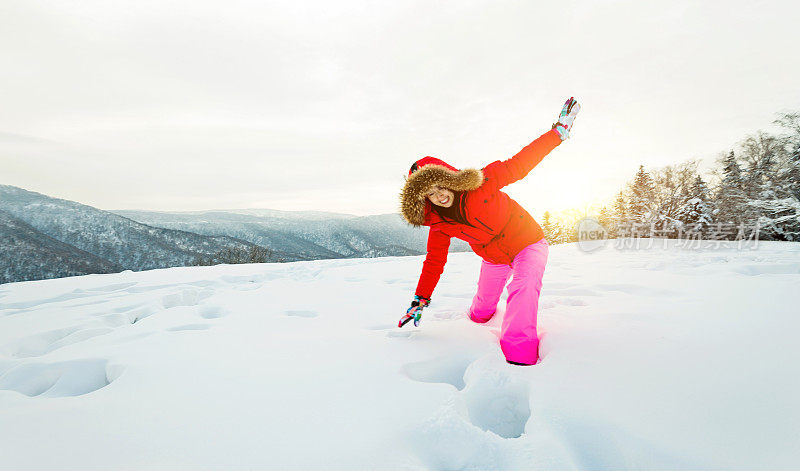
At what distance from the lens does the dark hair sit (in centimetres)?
244

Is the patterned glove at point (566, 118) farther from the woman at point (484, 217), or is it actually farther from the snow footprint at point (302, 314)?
the snow footprint at point (302, 314)

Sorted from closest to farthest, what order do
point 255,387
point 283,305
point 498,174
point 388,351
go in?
point 255,387 < point 388,351 < point 498,174 < point 283,305

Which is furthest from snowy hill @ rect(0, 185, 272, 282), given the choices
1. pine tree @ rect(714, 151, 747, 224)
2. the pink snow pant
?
pine tree @ rect(714, 151, 747, 224)

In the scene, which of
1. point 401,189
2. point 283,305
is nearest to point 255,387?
point 401,189

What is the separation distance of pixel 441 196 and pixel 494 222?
47cm

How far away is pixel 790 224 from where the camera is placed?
16.7 m

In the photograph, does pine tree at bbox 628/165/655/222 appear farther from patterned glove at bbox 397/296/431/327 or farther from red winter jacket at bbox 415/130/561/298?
patterned glove at bbox 397/296/431/327

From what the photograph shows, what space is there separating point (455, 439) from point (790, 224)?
25.6 metres

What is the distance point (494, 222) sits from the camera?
2.47 metres

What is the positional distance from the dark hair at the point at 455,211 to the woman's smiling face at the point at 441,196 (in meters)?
Result: 0.03

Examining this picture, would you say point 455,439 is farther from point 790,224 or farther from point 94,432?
point 790,224

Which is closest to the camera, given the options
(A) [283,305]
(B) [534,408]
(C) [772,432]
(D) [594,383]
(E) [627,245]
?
(C) [772,432]

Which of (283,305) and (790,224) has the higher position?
(790,224)

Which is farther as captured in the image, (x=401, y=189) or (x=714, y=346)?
(x=401, y=189)
